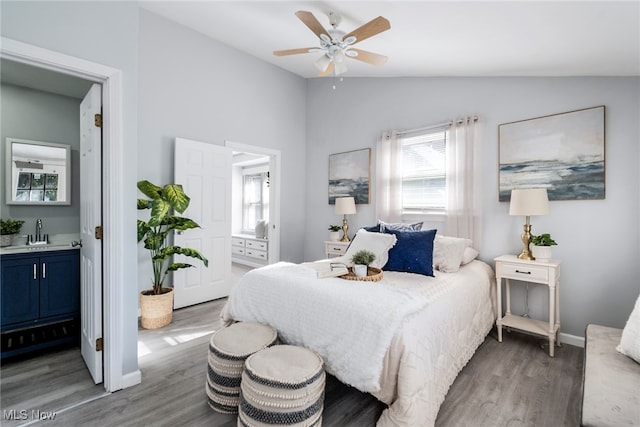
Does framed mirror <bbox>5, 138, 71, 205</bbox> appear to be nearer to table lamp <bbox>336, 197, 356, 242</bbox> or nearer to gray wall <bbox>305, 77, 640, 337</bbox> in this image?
table lamp <bbox>336, 197, 356, 242</bbox>

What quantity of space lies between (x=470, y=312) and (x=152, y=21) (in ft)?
14.5

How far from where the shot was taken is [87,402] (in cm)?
190

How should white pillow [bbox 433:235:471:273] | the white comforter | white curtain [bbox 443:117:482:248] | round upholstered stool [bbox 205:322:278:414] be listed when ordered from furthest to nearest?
white curtain [bbox 443:117:482:248], white pillow [bbox 433:235:471:273], round upholstered stool [bbox 205:322:278:414], the white comforter

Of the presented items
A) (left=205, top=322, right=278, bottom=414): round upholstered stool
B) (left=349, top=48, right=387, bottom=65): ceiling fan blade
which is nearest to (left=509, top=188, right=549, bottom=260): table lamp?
(left=349, top=48, right=387, bottom=65): ceiling fan blade

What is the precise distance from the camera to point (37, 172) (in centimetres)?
302

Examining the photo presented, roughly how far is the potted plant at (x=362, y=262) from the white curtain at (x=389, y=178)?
1648mm

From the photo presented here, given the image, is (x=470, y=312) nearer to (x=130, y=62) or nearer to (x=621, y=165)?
(x=621, y=165)

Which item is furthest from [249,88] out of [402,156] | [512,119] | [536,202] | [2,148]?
[536,202]

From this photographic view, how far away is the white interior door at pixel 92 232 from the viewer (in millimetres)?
2041

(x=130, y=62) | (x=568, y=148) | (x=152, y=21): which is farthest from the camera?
(x=152, y=21)

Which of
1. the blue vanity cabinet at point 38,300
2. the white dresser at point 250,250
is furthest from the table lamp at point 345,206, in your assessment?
the blue vanity cabinet at point 38,300

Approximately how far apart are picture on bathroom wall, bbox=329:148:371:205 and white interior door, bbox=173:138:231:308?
1.62 metres

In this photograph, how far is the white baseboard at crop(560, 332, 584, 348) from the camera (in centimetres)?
273

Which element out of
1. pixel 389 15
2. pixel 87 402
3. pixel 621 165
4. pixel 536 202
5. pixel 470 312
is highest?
pixel 389 15
